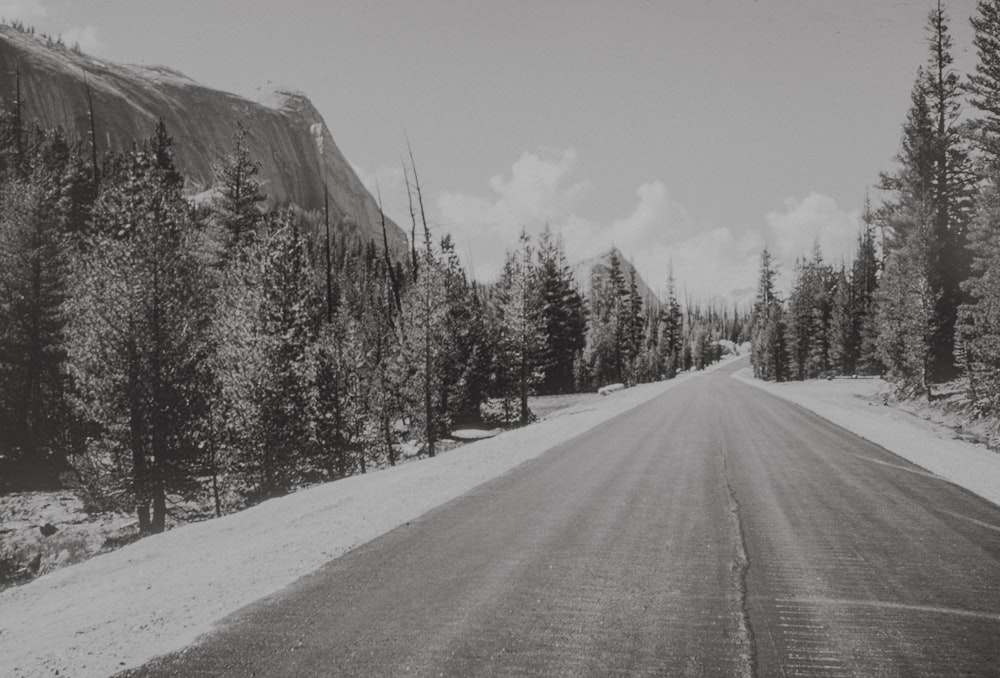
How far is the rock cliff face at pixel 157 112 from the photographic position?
126000 millimetres

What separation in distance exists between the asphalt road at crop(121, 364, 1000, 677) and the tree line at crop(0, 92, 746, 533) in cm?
1163

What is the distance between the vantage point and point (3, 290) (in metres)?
21.8

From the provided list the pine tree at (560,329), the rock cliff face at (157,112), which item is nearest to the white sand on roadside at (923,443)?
the pine tree at (560,329)

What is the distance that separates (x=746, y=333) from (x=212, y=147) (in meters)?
176

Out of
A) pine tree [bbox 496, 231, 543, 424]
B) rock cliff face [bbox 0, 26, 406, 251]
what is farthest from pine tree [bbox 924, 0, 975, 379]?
rock cliff face [bbox 0, 26, 406, 251]

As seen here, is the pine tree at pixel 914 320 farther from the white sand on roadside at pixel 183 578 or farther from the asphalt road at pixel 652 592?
the white sand on roadside at pixel 183 578

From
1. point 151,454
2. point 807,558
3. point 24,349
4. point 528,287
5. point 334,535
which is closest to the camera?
point 807,558

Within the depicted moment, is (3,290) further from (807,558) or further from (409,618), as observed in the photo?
(807,558)

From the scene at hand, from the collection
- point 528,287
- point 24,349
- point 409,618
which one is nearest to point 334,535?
point 409,618

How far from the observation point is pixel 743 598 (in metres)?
5.11

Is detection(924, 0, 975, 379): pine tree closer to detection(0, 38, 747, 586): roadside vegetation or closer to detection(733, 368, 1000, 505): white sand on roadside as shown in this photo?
detection(733, 368, 1000, 505): white sand on roadside

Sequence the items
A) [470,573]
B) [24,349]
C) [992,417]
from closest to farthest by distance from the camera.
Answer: [470,573], [992,417], [24,349]

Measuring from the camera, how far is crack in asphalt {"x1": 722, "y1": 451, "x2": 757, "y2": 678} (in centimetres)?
394

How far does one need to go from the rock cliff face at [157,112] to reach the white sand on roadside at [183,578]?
3494 inches
